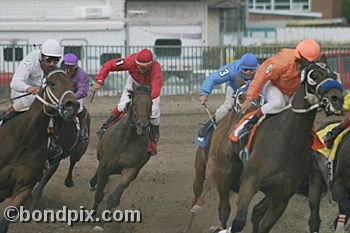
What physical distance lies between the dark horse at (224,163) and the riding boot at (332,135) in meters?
0.87

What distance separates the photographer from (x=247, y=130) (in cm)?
1024

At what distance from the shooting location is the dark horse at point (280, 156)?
9.49 m

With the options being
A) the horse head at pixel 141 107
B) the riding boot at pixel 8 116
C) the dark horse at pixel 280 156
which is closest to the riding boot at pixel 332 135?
the dark horse at pixel 280 156

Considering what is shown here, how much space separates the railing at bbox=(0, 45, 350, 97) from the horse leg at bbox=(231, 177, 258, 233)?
16.0 m

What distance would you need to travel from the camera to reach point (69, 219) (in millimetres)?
11750

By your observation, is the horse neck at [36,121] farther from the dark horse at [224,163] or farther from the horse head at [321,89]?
the horse head at [321,89]

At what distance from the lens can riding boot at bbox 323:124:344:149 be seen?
1089cm

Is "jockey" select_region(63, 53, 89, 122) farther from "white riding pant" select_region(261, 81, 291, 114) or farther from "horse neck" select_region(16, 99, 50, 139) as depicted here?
"white riding pant" select_region(261, 81, 291, 114)

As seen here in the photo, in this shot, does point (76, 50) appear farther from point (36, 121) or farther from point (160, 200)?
point (36, 121)

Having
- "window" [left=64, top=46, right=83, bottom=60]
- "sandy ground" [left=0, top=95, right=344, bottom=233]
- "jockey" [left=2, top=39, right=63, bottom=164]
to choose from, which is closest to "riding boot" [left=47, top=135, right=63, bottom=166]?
"jockey" [left=2, top=39, right=63, bottom=164]

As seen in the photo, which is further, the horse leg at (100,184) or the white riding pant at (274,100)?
the horse leg at (100,184)

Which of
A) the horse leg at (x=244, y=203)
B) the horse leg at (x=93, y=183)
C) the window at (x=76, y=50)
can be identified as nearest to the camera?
the horse leg at (x=244, y=203)

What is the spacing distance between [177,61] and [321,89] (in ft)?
58.4

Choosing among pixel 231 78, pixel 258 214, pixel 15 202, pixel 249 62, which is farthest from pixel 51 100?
pixel 231 78
